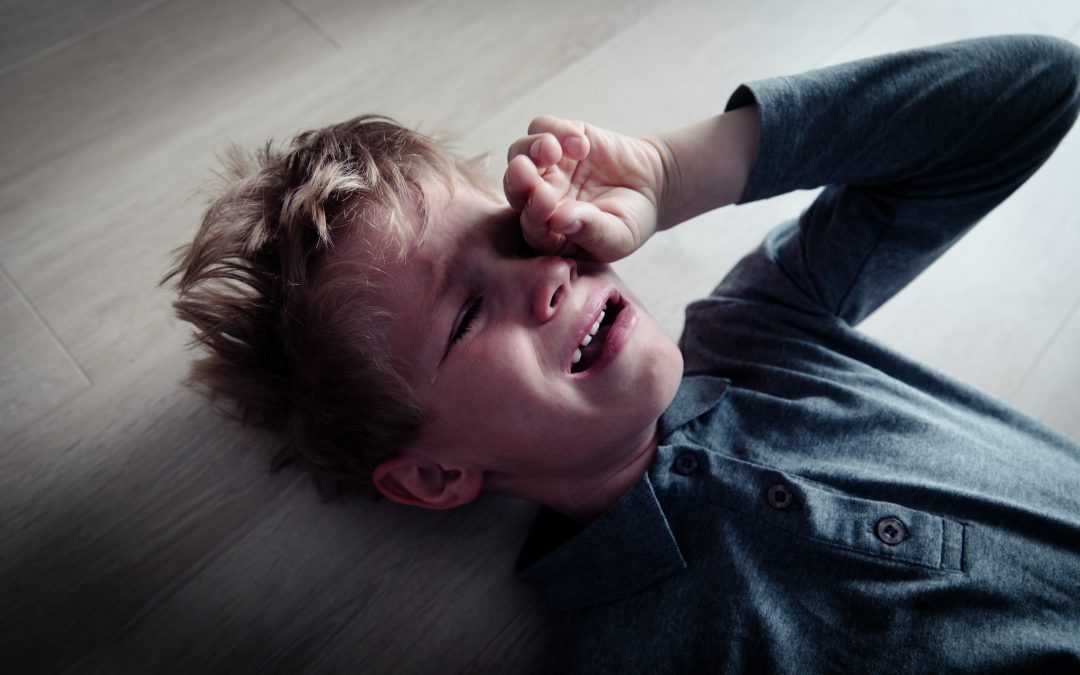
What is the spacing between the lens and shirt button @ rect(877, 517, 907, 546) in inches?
23.3

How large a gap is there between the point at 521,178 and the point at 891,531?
440 mm

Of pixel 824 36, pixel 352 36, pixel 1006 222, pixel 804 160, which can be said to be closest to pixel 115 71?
pixel 352 36

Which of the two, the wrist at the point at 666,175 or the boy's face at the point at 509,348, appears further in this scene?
the wrist at the point at 666,175

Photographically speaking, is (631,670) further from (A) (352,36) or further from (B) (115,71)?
(B) (115,71)

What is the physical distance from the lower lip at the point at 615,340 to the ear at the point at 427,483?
0.17 m

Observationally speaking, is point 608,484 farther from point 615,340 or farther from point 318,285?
point 318,285

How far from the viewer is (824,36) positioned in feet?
3.50

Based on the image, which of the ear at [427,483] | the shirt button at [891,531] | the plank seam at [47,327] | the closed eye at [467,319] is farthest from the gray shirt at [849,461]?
the plank seam at [47,327]

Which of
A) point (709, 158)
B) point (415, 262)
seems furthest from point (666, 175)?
point (415, 262)

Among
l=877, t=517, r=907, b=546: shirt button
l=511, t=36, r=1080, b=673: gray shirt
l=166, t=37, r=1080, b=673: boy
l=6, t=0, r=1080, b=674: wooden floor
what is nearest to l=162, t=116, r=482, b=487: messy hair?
l=166, t=37, r=1080, b=673: boy

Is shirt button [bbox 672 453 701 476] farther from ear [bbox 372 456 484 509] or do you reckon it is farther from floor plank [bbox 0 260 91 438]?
floor plank [bbox 0 260 91 438]

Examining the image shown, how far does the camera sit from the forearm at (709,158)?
71 cm

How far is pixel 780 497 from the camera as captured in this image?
0.63m

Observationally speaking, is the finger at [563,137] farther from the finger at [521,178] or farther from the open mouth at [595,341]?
the open mouth at [595,341]
